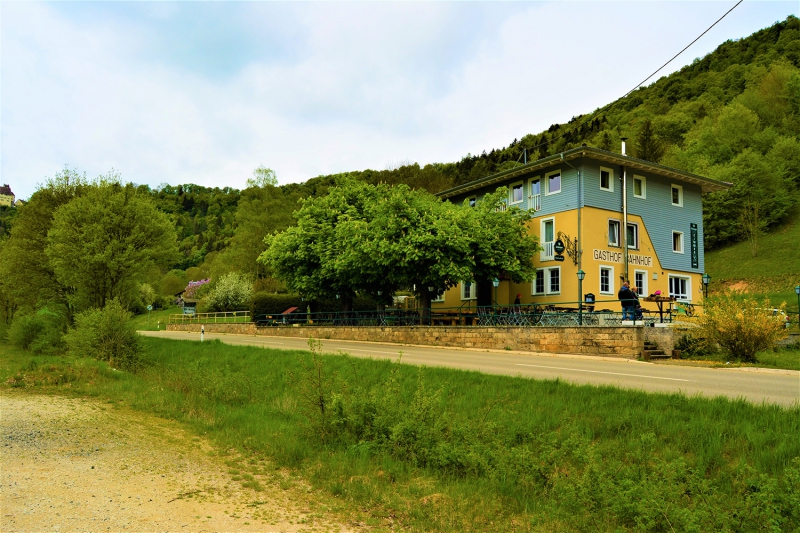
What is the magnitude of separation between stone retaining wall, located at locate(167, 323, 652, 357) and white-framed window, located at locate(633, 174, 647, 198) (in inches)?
582

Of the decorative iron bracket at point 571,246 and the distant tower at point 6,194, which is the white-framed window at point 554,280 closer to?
the decorative iron bracket at point 571,246

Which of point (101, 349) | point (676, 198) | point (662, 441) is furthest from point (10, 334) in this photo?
point (676, 198)

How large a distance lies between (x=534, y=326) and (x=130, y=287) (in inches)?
925

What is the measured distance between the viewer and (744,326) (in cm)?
1645

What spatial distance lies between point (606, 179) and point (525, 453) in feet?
87.6

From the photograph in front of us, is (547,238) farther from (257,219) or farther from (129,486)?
(257,219)

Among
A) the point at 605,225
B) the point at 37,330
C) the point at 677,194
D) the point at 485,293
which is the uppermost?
the point at 677,194

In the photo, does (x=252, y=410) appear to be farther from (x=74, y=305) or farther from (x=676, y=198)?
(x=676, y=198)

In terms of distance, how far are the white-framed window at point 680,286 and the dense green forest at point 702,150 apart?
11.4 meters

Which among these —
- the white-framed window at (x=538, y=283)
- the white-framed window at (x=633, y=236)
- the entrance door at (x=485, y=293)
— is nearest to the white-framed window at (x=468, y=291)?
the entrance door at (x=485, y=293)

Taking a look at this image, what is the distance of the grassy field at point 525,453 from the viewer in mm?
6129

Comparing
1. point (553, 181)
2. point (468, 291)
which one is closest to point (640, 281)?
point (553, 181)

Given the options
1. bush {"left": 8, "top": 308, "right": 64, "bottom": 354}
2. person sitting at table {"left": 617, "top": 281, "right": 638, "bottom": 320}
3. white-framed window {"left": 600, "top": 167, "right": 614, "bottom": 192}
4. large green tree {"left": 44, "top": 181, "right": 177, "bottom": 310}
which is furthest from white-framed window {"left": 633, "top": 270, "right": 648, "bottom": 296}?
bush {"left": 8, "top": 308, "right": 64, "bottom": 354}

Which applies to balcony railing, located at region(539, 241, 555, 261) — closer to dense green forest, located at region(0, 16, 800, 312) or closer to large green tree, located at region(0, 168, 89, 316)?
dense green forest, located at region(0, 16, 800, 312)
